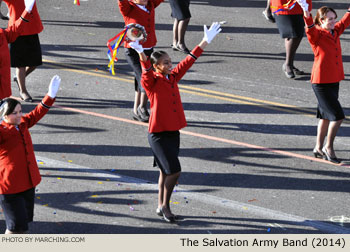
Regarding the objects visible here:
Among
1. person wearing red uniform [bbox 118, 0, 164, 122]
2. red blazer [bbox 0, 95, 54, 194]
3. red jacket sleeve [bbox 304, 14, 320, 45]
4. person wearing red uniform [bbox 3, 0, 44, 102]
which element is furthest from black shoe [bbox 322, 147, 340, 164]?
person wearing red uniform [bbox 3, 0, 44, 102]

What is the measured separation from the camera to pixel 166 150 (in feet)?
27.5

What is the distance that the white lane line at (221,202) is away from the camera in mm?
8406

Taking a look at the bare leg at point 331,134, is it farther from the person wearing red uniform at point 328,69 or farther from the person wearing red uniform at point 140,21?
the person wearing red uniform at point 140,21

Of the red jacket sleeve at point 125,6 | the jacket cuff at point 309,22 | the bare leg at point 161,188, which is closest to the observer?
the bare leg at point 161,188

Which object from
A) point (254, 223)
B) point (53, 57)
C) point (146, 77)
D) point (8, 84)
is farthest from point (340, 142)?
point (53, 57)

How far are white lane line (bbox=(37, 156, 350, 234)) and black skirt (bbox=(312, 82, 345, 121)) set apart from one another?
73.3 inches

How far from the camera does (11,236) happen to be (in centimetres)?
745

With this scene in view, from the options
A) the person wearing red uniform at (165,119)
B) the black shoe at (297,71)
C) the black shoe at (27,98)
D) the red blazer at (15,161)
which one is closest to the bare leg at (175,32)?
the black shoe at (297,71)

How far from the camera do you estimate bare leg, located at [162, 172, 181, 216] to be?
840 cm

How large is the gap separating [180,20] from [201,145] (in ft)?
13.4

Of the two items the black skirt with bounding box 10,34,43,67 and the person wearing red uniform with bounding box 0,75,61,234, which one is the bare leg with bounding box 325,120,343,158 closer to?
the person wearing red uniform with bounding box 0,75,61,234

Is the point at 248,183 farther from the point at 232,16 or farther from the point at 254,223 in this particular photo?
the point at 232,16

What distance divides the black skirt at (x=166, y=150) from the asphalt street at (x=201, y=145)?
66 centimetres

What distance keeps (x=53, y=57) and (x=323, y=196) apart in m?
6.85
